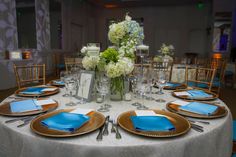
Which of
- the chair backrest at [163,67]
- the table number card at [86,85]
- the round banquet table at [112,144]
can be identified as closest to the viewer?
the round banquet table at [112,144]

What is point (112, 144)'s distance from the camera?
2.67 ft

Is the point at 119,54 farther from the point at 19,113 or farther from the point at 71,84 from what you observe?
the point at 19,113

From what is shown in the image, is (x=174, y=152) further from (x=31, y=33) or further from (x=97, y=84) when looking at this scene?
(x=31, y=33)

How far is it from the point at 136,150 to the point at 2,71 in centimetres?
501

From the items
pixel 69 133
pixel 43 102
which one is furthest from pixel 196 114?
pixel 43 102

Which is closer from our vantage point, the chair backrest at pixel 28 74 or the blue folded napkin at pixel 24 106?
the blue folded napkin at pixel 24 106

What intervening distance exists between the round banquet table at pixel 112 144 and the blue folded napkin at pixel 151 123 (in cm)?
7

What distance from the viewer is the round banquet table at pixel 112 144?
802 mm

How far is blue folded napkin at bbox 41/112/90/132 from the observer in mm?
921

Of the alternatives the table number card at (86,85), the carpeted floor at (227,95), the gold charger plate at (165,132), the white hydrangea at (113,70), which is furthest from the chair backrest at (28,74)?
the carpeted floor at (227,95)

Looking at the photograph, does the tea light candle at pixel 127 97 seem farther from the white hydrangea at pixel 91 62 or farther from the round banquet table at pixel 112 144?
the round banquet table at pixel 112 144

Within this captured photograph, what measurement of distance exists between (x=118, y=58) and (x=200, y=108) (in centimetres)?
69

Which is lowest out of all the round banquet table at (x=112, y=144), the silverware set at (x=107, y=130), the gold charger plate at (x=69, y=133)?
the round banquet table at (x=112, y=144)

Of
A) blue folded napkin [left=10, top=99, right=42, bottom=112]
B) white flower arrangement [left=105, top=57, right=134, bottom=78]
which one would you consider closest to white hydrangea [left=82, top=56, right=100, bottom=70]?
white flower arrangement [left=105, top=57, right=134, bottom=78]
